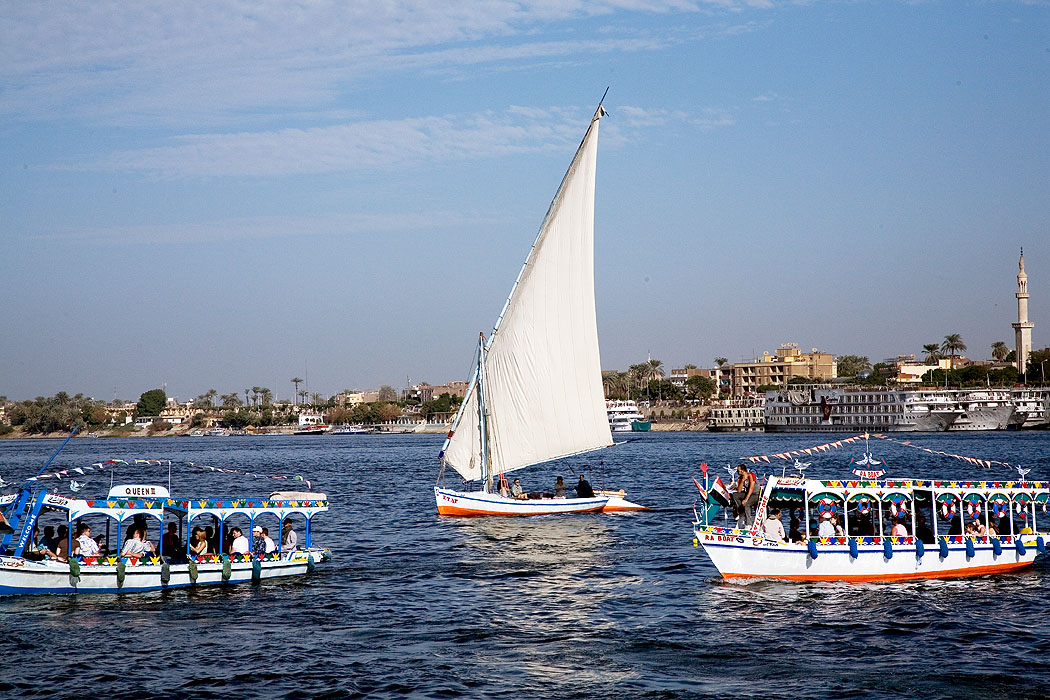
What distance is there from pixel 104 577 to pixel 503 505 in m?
23.0

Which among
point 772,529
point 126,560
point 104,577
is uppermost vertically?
point 772,529

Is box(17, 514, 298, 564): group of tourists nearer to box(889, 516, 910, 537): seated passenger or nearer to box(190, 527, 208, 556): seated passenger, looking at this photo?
box(190, 527, 208, 556): seated passenger

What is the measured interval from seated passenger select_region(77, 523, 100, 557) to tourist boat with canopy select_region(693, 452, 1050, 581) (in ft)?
57.6

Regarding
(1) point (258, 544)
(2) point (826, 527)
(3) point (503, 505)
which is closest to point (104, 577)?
(1) point (258, 544)

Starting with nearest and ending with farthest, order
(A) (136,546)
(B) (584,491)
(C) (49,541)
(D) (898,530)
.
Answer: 1. (C) (49,541)
2. (A) (136,546)
3. (D) (898,530)
4. (B) (584,491)

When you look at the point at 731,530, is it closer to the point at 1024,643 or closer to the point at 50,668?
the point at 1024,643

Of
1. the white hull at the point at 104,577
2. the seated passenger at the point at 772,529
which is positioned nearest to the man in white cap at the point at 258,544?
the white hull at the point at 104,577

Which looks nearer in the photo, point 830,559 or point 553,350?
point 830,559

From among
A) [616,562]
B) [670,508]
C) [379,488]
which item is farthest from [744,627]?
[379,488]

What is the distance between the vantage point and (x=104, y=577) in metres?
30.3

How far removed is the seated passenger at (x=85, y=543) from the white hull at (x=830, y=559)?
57.5 ft

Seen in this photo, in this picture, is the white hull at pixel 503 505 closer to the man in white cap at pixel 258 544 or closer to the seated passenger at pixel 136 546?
the man in white cap at pixel 258 544

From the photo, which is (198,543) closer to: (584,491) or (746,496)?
(746,496)

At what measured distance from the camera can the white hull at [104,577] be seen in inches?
1163
